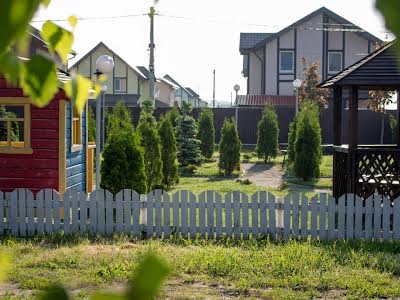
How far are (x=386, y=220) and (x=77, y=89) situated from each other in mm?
8493

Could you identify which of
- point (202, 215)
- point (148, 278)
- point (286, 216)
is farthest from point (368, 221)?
point (148, 278)

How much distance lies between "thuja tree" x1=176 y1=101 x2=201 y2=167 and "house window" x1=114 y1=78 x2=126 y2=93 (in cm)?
2677

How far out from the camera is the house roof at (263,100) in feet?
126

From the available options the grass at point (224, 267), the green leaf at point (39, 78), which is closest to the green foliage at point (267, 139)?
the grass at point (224, 267)

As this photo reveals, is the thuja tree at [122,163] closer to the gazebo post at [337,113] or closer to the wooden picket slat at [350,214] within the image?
the wooden picket slat at [350,214]

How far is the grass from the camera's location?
19.7ft

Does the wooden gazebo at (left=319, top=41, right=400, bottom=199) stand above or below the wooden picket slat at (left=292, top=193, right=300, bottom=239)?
above

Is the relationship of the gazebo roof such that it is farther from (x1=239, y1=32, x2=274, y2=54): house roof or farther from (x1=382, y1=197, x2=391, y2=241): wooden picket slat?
(x1=239, y1=32, x2=274, y2=54): house roof

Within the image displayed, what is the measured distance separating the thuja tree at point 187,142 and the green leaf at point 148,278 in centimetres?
2197

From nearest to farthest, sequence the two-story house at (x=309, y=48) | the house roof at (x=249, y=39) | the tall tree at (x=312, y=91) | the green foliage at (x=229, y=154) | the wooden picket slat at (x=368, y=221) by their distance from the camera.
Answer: the wooden picket slat at (x=368, y=221) < the green foliage at (x=229, y=154) < the tall tree at (x=312, y=91) < the two-story house at (x=309, y=48) < the house roof at (x=249, y=39)

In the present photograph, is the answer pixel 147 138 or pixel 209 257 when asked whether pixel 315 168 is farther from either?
pixel 209 257

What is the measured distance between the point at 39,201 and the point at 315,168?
36.4 ft

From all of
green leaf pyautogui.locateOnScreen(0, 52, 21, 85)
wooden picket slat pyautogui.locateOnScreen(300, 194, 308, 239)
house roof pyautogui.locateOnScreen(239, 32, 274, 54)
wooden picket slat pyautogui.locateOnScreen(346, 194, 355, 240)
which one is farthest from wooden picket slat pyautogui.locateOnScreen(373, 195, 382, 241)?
house roof pyautogui.locateOnScreen(239, 32, 274, 54)

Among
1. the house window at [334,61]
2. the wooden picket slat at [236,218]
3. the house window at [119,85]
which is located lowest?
the wooden picket slat at [236,218]
